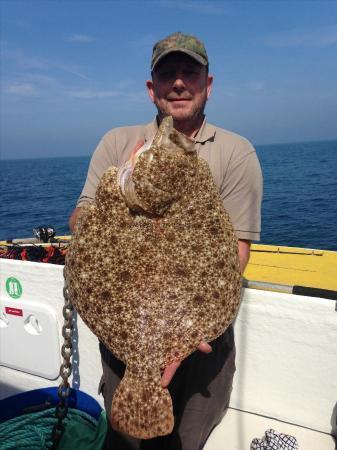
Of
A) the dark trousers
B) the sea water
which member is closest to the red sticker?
the dark trousers

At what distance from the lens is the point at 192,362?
9.25 feet

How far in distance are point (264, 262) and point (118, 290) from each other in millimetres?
4375

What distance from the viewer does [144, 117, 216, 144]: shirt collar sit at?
9.17 ft

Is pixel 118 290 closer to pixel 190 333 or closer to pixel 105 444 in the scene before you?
pixel 190 333

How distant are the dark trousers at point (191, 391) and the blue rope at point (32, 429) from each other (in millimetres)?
773

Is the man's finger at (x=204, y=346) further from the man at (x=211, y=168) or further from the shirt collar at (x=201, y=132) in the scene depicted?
the shirt collar at (x=201, y=132)

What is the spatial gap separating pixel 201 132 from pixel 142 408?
1864mm

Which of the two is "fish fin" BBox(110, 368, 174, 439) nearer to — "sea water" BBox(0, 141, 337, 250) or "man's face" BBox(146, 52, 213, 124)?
"man's face" BBox(146, 52, 213, 124)

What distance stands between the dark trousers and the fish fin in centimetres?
72

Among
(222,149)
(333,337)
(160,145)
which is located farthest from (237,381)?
(160,145)

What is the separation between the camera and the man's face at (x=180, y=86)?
261cm

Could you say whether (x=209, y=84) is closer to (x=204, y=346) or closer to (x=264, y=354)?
(x=204, y=346)

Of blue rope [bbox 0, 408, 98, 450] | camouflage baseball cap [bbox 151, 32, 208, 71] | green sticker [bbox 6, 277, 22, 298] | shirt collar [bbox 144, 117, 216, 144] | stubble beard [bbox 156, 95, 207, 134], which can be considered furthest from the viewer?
green sticker [bbox 6, 277, 22, 298]

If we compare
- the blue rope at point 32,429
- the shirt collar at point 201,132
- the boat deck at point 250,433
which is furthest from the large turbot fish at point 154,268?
the blue rope at point 32,429
